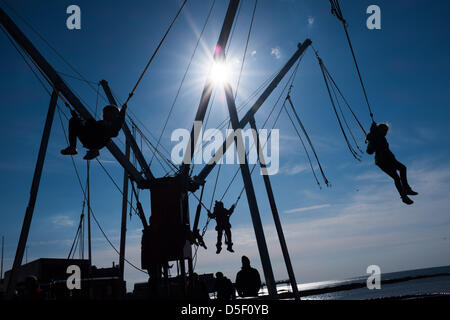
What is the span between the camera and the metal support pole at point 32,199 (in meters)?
7.03

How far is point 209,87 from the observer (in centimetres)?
1203

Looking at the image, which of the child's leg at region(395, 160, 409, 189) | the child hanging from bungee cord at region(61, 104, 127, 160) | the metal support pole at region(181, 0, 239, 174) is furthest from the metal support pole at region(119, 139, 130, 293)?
the child's leg at region(395, 160, 409, 189)

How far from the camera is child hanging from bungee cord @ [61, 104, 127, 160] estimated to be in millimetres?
7146

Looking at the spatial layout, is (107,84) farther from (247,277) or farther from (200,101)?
(247,277)

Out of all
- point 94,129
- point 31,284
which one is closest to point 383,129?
point 94,129

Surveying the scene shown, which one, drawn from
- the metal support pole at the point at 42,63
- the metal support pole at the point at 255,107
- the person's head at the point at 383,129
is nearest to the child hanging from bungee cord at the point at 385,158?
the person's head at the point at 383,129

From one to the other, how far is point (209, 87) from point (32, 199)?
7.40m

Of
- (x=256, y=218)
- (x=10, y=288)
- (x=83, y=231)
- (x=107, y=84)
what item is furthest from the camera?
(x=83, y=231)

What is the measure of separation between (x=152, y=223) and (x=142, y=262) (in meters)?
1.72

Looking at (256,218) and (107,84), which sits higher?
(107,84)

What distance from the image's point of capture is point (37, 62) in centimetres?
874
